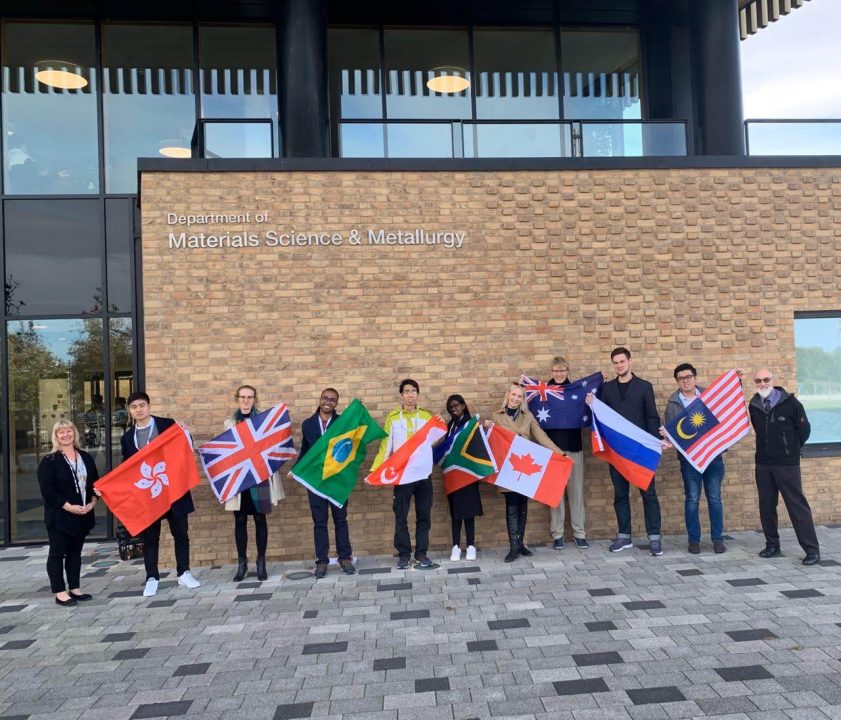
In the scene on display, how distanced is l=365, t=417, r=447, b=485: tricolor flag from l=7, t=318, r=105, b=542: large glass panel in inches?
170

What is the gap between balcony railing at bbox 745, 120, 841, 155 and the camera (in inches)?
345

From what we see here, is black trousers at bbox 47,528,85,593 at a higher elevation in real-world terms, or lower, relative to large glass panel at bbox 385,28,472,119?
lower

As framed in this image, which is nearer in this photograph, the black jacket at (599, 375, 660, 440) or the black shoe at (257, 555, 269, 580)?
the black shoe at (257, 555, 269, 580)

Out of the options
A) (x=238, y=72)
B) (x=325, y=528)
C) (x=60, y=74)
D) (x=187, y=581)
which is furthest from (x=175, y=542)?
(x=60, y=74)

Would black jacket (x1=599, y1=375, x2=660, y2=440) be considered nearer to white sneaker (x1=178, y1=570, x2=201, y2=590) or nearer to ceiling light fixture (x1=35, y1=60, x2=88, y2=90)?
white sneaker (x1=178, y1=570, x2=201, y2=590)

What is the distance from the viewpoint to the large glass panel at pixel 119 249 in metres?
9.20

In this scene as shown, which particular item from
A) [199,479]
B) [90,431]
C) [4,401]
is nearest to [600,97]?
[199,479]

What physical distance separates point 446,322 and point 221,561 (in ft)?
12.1

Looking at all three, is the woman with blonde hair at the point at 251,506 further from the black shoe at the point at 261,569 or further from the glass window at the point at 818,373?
the glass window at the point at 818,373

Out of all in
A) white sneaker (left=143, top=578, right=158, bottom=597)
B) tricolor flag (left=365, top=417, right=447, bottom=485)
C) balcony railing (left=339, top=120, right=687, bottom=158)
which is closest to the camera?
white sneaker (left=143, top=578, right=158, bottom=597)

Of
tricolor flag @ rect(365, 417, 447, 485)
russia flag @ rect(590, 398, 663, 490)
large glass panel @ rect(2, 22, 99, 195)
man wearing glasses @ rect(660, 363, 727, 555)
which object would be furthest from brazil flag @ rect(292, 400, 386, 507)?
large glass panel @ rect(2, 22, 99, 195)

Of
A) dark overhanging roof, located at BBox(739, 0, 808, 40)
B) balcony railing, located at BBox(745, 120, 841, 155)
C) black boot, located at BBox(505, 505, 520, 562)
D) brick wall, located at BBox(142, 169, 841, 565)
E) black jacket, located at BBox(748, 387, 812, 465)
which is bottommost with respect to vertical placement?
black boot, located at BBox(505, 505, 520, 562)

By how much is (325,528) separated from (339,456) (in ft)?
2.52

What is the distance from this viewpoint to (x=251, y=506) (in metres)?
6.93
